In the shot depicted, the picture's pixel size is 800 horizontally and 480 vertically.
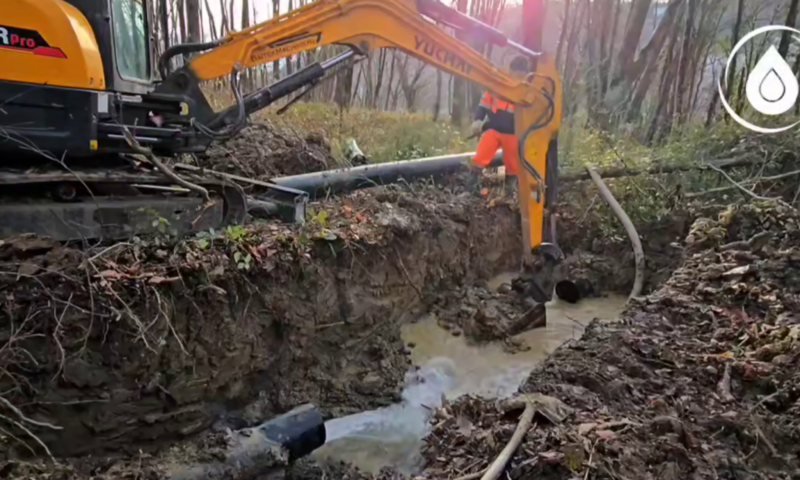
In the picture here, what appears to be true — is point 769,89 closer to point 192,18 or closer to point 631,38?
point 631,38

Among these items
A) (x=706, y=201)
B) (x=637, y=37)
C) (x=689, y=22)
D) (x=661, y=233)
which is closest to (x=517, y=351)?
(x=661, y=233)

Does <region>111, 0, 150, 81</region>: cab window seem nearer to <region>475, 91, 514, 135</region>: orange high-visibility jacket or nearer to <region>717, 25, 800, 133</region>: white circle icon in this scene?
<region>475, 91, 514, 135</region>: orange high-visibility jacket

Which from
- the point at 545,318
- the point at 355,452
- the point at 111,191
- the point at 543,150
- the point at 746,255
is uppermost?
the point at 543,150

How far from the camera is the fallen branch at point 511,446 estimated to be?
8.13 ft

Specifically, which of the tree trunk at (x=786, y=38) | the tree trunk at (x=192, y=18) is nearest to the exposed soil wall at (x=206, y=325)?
the tree trunk at (x=192, y=18)

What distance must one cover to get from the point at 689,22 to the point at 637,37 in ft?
3.75

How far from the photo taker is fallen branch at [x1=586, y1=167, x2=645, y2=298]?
6156mm

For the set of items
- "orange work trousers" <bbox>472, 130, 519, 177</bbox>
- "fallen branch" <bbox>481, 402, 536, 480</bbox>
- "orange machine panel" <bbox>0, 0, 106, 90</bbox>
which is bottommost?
"fallen branch" <bbox>481, 402, 536, 480</bbox>

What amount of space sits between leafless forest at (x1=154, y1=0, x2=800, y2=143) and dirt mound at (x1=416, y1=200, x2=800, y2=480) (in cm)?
588

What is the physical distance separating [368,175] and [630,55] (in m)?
7.45

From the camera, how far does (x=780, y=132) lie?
7246mm

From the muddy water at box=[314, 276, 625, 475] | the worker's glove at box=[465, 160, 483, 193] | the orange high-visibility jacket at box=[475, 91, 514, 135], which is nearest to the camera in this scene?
the muddy water at box=[314, 276, 625, 475]

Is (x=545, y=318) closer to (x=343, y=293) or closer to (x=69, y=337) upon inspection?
(x=343, y=293)

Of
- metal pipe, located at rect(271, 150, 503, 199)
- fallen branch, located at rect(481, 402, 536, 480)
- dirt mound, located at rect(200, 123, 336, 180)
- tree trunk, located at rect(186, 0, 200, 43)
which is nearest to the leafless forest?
tree trunk, located at rect(186, 0, 200, 43)
